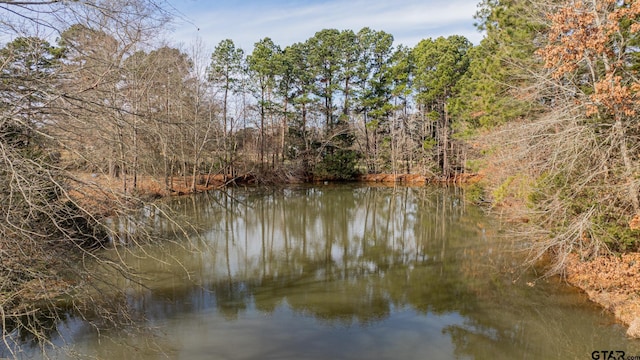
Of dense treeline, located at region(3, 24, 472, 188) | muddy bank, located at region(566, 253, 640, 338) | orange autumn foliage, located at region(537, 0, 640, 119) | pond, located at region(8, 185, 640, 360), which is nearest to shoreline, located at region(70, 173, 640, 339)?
muddy bank, located at region(566, 253, 640, 338)

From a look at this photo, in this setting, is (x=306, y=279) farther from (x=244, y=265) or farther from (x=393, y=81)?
(x=393, y=81)

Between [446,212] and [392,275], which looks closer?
[392,275]

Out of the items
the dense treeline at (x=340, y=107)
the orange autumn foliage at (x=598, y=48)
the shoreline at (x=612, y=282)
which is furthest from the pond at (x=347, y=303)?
the dense treeline at (x=340, y=107)

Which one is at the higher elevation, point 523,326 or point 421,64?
point 421,64

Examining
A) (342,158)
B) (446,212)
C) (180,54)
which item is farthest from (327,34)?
(446,212)

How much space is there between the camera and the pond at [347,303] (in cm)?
617

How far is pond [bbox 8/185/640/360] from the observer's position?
6168 millimetres

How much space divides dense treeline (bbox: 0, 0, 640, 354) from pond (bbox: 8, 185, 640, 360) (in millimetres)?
1038

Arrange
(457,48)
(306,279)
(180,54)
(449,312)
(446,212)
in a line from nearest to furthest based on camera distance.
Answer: (449,312) < (306,279) < (446,212) < (180,54) < (457,48)

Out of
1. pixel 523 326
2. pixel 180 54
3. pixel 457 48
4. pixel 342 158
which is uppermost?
pixel 457 48

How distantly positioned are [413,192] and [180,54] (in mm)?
16045

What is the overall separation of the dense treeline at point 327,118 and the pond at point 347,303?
40.9 inches

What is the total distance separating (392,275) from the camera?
9.84 m

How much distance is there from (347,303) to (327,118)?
87.4 ft
